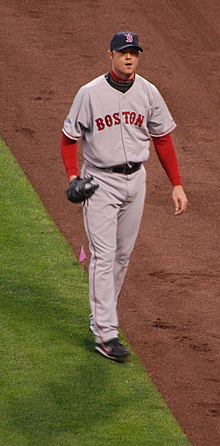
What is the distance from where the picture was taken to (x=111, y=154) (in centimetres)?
848

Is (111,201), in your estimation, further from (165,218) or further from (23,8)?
(23,8)

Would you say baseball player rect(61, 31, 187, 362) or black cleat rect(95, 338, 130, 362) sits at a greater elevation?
baseball player rect(61, 31, 187, 362)

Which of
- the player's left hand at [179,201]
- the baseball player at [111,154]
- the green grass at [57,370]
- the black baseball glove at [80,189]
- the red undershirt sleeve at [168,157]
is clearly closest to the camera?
the green grass at [57,370]

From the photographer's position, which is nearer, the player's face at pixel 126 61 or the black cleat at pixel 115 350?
the player's face at pixel 126 61

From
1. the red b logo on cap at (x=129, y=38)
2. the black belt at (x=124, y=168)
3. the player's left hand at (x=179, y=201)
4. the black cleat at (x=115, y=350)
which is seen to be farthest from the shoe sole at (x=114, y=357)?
the red b logo on cap at (x=129, y=38)

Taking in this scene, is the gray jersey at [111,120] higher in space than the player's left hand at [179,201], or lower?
higher

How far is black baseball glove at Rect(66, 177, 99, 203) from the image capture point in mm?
8359

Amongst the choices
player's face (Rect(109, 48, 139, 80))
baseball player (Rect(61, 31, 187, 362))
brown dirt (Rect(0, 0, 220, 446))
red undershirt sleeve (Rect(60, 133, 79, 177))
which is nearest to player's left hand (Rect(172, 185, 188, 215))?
baseball player (Rect(61, 31, 187, 362))

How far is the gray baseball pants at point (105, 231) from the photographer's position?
8.55 m

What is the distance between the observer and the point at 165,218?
10.9 meters

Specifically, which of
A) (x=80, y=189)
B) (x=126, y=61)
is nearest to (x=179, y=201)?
(x=80, y=189)

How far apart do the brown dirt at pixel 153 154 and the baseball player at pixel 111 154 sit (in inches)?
19.7

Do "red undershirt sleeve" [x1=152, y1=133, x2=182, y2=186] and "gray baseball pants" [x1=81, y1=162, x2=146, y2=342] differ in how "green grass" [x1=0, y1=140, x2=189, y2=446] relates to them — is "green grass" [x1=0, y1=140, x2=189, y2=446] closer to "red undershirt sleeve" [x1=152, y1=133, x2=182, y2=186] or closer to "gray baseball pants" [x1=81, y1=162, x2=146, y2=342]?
"gray baseball pants" [x1=81, y1=162, x2=146, y2=342]

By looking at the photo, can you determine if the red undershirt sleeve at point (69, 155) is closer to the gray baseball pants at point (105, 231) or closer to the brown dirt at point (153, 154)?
the gray baseball pants at point (105, 231)
